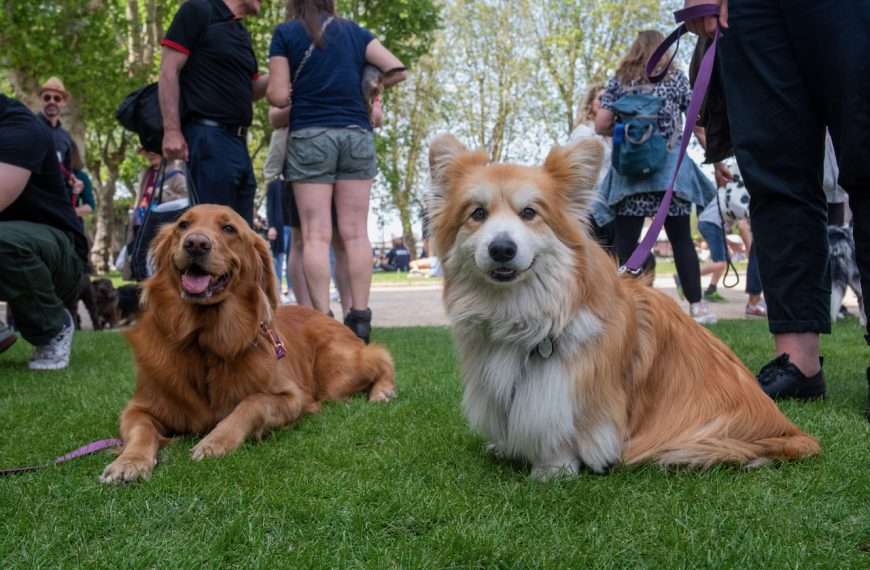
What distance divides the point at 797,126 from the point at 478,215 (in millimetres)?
1674

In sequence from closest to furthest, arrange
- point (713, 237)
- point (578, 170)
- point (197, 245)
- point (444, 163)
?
point (578, 170) < point (444, 163) < point (197, 245) < point (713, 237)

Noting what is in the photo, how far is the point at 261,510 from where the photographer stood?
2.34 meters

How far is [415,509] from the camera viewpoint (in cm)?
233

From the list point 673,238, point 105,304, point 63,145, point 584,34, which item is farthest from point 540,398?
point 584,34

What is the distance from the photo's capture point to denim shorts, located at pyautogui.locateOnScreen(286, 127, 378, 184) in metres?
5.52

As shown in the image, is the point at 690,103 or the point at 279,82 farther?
the point at 279,82

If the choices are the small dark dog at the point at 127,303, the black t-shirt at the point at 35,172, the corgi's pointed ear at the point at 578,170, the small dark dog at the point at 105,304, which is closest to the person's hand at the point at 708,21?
the corgi's pointed ear at the point at 578,170

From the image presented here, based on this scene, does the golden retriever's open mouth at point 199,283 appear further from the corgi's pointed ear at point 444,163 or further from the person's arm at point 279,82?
the person's arm at point 279,82

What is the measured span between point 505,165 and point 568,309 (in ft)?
2.00

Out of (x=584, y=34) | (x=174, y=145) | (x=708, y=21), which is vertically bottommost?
(x=174, y=145)

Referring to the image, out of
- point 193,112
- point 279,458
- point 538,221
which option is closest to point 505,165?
point 538,221

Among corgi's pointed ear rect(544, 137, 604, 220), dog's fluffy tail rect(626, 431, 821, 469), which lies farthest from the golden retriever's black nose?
dog's fluffy tail rect(626, 431, 821, 469)

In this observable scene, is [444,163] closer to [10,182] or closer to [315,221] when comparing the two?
[315,221]

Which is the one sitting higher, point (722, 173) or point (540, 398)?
point (722, 173)
